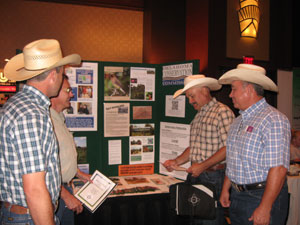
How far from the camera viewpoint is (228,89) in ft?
15.2

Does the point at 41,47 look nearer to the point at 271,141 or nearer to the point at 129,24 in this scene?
the point at 271,141

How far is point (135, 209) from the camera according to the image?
9.31 ft

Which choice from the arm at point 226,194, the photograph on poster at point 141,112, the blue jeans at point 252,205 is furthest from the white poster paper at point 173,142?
the blue jeans at point 252,205

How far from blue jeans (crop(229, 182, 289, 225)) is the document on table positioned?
1086mm

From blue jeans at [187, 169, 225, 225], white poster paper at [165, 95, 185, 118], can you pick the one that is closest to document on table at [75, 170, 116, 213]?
blue jeans at [187, 169, 225, 225]

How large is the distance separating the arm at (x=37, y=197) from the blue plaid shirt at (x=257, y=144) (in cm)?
137

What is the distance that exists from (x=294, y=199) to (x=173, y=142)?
164 centimetres

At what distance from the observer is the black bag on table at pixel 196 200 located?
7.87 feet

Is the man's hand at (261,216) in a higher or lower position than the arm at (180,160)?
lower

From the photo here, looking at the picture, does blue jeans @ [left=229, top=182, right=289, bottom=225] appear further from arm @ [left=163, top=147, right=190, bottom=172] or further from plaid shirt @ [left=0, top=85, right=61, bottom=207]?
plaid shirt @ [left=0, top=85, right=61, bottom=207]

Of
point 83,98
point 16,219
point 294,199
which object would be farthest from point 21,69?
point 294,199

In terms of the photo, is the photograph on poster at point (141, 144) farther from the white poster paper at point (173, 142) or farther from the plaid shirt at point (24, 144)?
the plaid shirt at point (24, 144)

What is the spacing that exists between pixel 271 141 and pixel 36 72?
1.54 meters

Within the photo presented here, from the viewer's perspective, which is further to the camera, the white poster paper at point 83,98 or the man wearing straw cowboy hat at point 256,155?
the white poster paper at point 83,98
